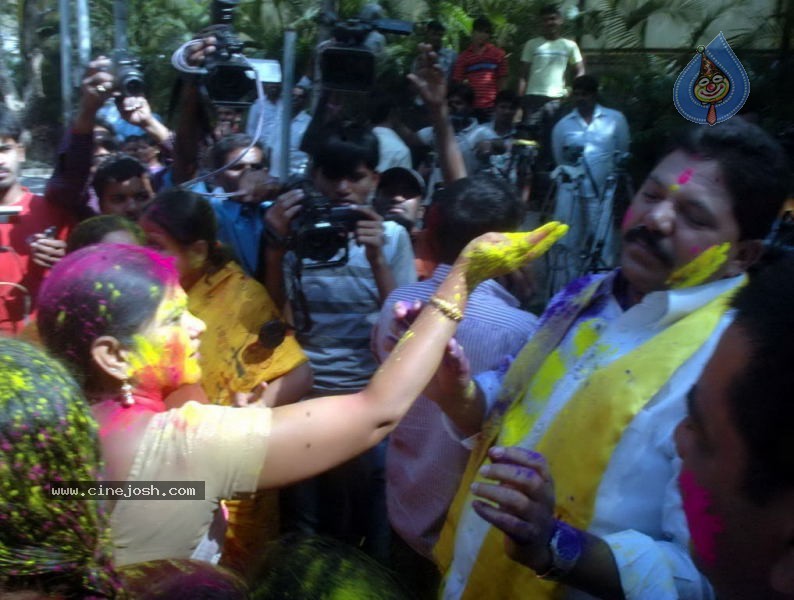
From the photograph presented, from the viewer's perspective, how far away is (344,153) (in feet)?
9.24

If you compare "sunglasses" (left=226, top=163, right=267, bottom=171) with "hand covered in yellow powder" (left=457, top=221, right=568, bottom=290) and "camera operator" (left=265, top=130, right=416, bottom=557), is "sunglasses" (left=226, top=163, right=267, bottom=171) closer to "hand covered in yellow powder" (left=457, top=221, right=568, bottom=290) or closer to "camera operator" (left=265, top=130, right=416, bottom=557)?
"camera operator" (left=265, top=130, right=416, bottom=557)

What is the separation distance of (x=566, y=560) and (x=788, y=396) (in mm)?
513

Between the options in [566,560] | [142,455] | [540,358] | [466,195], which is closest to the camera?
[566,560]

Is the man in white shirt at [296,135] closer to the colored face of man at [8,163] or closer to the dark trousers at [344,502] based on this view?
the colored face of man at [8,163]

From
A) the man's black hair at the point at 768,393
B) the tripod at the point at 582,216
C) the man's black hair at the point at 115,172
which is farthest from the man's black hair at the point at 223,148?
the man's black hair at the point at 768,393

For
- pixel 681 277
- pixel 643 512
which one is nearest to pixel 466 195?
pixel 681 277

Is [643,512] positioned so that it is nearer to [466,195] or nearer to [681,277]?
[681,277]

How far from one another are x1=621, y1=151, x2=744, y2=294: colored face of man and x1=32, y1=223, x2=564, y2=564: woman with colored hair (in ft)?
0.62

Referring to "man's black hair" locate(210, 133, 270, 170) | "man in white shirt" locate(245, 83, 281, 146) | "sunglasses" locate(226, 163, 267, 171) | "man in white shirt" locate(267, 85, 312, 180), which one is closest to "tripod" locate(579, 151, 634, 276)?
"man in white shirt" locate(267, 85, 312, 180)

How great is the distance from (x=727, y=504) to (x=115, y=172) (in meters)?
3.00

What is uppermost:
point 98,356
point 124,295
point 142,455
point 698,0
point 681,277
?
point 698,0

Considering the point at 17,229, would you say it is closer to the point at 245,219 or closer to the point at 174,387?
the point at 245,219

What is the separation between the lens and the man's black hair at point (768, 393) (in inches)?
32.8

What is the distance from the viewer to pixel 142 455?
144 centimetres
